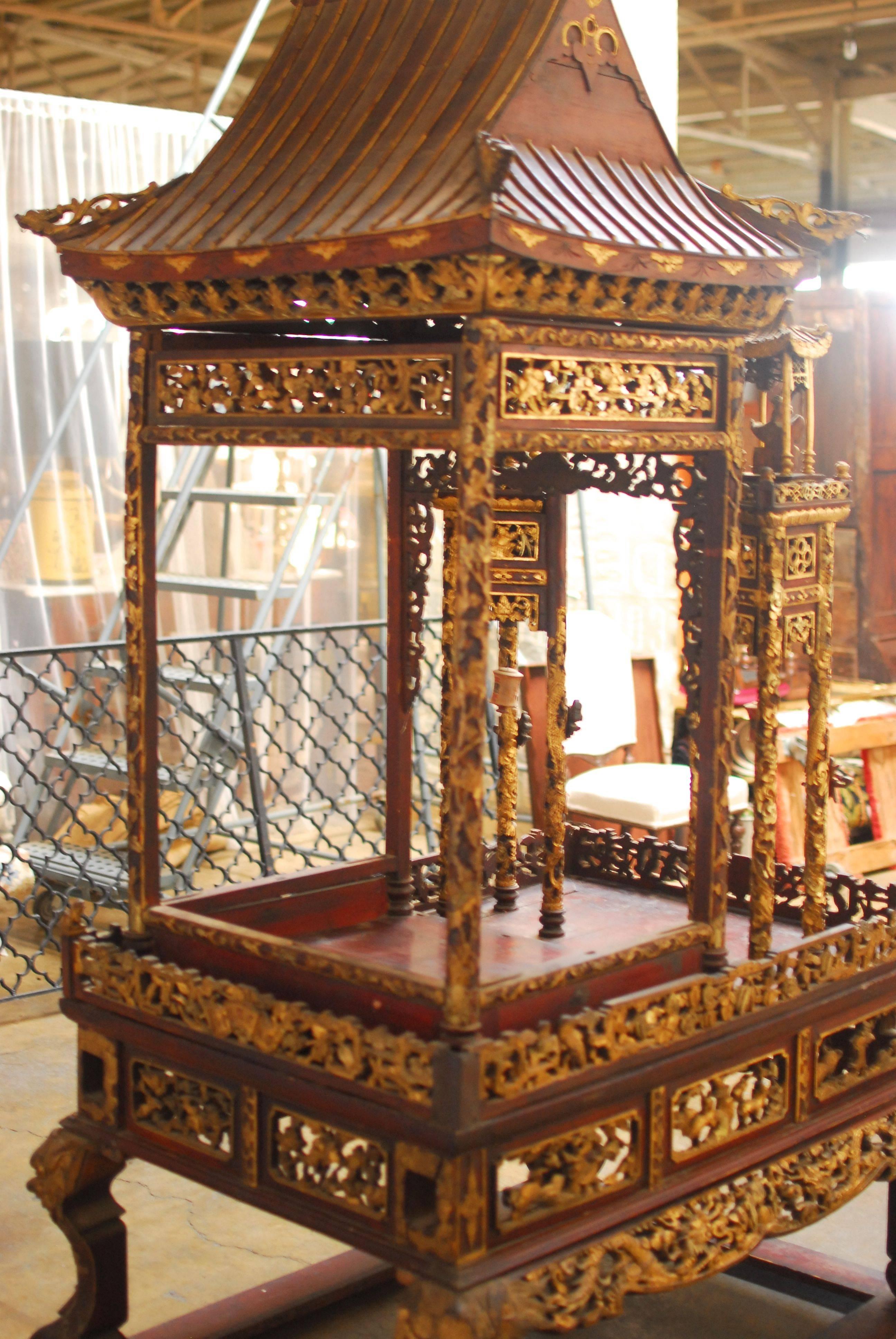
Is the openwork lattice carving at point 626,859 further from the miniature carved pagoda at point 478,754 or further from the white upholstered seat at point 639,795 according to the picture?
the white upholstered seat at point 639,795

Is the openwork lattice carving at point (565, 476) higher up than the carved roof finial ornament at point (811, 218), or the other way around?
the carved roof finial ornament at point (811, 218)

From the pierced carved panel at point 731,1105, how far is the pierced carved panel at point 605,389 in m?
0.99

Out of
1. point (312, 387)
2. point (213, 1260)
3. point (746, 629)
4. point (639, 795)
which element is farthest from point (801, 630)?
point (639, 795)

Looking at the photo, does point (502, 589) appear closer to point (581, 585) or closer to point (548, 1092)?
point (548, 1092)

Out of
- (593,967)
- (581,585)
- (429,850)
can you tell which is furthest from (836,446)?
(593,967)

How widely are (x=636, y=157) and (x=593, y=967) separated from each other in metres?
1.20

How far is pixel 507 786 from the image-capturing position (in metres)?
3.01

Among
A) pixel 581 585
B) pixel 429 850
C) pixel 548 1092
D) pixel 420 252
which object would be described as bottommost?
pixel 429 850

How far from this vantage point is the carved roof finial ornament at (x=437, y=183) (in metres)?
1.96

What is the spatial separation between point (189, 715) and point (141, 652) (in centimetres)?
276

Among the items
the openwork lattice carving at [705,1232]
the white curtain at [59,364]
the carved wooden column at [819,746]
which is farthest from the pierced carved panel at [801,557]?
the white curtain at [59,364]

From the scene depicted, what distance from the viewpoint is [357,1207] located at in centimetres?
211

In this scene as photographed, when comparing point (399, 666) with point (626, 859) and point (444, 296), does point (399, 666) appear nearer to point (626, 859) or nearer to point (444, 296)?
point (626, 859)

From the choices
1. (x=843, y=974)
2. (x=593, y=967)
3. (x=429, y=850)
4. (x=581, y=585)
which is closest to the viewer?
(x=593, y=967)
